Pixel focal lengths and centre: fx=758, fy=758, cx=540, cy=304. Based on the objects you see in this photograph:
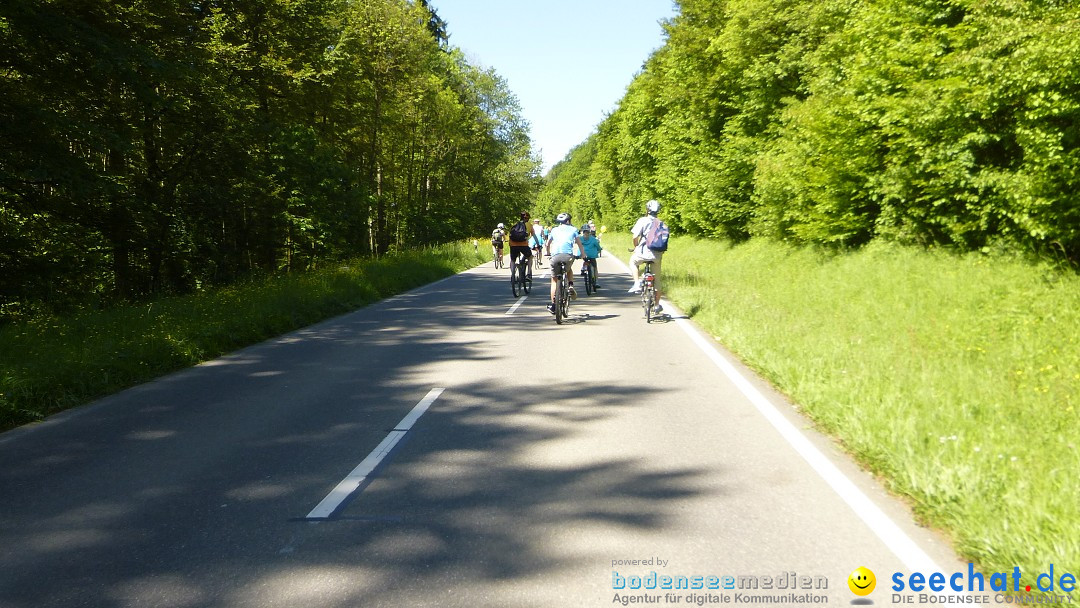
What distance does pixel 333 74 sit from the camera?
23.9 m

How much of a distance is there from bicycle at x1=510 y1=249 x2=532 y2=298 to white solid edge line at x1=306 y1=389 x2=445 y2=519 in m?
11.7

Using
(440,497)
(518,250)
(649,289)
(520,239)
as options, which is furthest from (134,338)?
(518,250)

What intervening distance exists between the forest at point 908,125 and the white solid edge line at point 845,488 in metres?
6.79

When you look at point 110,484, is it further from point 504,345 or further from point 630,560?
point 504,345

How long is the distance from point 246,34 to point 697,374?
63.5ft

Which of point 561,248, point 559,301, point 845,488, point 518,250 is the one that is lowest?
point 845,488

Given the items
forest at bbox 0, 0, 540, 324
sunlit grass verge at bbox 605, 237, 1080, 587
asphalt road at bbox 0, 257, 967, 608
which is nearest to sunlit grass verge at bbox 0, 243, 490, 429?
asphalt road at bbox 0, 257, 967, 608

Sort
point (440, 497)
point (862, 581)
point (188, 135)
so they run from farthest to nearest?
point (188, 135)
point (440, 497)
point (862, 581)

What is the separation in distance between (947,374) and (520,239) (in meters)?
12.3

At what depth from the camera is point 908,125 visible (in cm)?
1348

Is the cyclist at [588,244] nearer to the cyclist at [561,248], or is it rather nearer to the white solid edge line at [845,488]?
the cyclist at [561,248]

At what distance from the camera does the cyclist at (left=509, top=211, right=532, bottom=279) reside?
1817 cm

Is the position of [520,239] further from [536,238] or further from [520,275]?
[536,238]

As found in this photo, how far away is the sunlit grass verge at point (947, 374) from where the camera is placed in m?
3.87
